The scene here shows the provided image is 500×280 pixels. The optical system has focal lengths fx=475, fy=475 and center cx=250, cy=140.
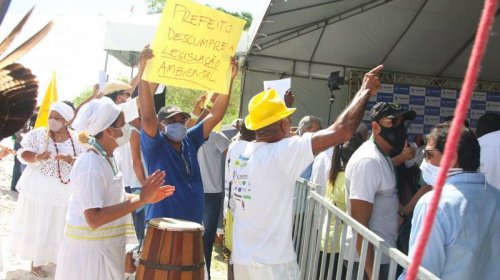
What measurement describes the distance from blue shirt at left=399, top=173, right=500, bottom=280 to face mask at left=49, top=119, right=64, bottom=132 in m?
3.75

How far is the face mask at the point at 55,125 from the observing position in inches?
183

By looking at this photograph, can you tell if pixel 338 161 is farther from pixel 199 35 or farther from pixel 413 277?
pixel 413 277

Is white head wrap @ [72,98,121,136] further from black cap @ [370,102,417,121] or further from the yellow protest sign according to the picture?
black cap @ [370,102,417,121]

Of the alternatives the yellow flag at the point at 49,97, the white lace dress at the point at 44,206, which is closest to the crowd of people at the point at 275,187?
the yellow flag at the point at 49,97

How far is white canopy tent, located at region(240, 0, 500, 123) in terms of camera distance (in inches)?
352

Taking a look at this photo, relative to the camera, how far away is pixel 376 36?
10.2m

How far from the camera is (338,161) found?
3.75 metres

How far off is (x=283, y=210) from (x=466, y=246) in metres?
0.95

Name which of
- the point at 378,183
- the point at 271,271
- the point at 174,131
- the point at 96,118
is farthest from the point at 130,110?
the point at 378,183

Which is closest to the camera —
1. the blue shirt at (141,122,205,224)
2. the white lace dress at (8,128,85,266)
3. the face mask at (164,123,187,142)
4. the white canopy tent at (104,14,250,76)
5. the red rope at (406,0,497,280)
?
the red rope at (406,0,497,280)

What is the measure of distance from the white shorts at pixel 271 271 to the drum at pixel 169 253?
0.30 meters

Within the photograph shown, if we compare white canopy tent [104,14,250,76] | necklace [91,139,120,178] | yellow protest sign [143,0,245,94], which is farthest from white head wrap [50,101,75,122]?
white canopy tent [104,14,250,76]

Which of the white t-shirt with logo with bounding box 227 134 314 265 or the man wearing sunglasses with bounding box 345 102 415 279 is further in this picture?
the man wearing sunglasses with bounding box 345 102 415 279

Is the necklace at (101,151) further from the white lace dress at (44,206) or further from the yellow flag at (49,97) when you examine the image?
the white lace dress at (44,206)
